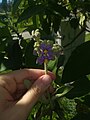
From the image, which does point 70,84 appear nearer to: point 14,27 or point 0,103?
point 0,103

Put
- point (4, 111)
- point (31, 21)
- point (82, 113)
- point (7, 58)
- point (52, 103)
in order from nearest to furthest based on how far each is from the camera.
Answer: point (4, 111)
point (52, 103)
point (82, 113)
point (7, 58)
point (31, 21)

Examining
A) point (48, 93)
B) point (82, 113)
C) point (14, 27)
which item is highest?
point (14, 27)

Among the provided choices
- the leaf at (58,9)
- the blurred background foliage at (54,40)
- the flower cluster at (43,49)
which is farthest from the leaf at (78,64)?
the leaf at (58,9)

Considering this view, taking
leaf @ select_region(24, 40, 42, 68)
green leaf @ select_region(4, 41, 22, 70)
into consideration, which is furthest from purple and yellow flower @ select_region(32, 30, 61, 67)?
green leaf @ select_region(4, 41, 22, 70)

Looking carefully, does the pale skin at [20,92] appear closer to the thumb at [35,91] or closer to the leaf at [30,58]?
the thumb at [35,91]

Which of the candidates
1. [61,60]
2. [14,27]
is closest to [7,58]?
[14,27]

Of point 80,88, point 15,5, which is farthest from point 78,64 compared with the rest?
point 15,5

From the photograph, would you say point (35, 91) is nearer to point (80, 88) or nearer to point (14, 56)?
point (80, 88)
